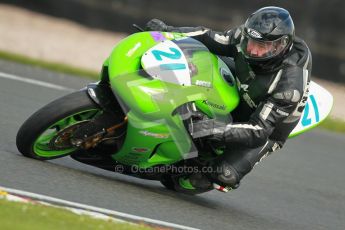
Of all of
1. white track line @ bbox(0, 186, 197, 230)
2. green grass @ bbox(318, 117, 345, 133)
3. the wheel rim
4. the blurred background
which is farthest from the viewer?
the blurred background

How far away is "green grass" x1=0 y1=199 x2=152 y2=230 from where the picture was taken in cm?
455

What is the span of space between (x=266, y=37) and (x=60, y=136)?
5.44 feet

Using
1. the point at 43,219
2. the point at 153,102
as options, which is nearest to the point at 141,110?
the point at 153,102

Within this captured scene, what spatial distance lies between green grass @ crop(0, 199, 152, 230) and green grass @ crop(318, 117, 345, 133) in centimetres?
693

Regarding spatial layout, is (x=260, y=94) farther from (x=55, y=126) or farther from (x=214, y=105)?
(x=55, y=126)

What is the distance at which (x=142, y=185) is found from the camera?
6660mm

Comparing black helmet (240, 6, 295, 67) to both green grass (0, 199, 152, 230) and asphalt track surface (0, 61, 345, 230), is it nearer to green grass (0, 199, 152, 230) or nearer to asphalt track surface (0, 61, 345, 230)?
asphalt track surface (0, 61, 345, 230)

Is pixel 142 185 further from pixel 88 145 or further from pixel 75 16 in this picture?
pixel 75 16

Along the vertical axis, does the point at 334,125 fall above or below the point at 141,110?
below

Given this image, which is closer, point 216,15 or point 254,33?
point 254,33

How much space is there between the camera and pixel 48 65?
1183cm

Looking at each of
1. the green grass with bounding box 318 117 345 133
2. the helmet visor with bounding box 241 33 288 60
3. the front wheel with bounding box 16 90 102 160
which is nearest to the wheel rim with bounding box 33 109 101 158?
the front wheel with bounding box 16 90 102 160

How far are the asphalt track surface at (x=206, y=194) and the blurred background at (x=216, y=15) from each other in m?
4.31

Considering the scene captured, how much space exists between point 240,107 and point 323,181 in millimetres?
2486
